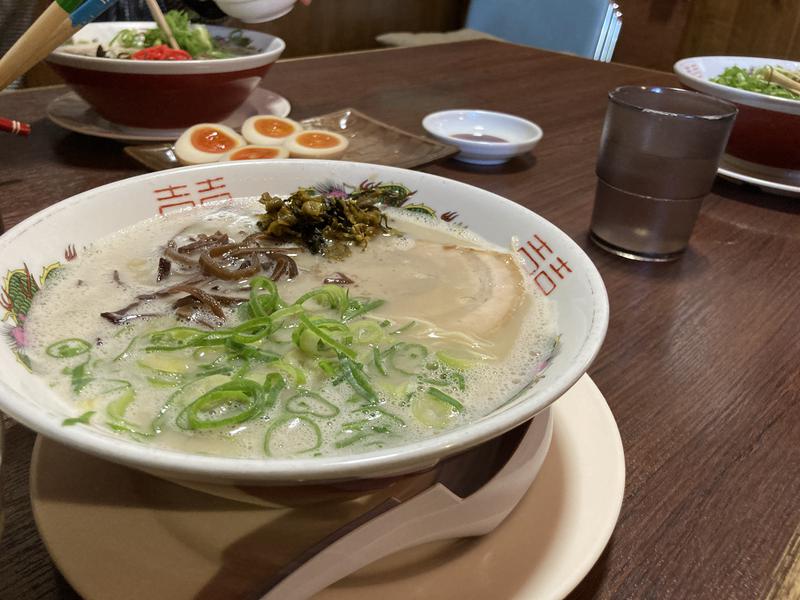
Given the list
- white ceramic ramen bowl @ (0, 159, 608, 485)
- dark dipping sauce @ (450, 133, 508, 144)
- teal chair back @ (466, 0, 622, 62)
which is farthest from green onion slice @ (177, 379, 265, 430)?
teal chair back @ (466, 0, 622, 62)

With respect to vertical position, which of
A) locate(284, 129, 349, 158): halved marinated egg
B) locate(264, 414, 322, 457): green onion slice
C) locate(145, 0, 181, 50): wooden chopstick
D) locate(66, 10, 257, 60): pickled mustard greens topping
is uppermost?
locate(145, 0, 181, 50): wooden chopstick

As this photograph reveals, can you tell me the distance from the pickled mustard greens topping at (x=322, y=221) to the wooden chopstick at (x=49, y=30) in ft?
2.44

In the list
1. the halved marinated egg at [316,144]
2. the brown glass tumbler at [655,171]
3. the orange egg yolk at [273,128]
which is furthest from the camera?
the orange egg yolk at [273,128]

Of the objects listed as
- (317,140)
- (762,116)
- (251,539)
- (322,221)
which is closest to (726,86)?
(762,116)

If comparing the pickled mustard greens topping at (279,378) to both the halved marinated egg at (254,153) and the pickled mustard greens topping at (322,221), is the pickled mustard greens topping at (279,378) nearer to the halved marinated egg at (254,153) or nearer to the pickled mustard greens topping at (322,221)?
the pickled mustard greens topping at (322,221)

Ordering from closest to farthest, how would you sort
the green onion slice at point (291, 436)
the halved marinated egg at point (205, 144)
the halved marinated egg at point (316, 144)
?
the green onion slice at point (291, 436)
the halved marinated egg at point (205, 144)
the halved marinated egg at point (316, 144)

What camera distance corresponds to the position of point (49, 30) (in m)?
1.54

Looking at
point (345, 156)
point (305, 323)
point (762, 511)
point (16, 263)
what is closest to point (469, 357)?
point (305, 323)

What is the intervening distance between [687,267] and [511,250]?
625 millimetres

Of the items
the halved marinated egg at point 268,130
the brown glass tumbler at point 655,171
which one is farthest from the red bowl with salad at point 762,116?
the halved marinated egg at point 268,130

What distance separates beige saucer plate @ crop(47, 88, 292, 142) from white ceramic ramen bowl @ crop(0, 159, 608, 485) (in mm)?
852

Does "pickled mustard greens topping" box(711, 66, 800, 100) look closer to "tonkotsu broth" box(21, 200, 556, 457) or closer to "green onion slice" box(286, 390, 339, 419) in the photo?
"tonkotsu broth" box(21, 200, 556, 457)

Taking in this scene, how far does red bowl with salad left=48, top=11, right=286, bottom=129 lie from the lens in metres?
1.83

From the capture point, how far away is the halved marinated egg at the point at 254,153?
176 centimetres
